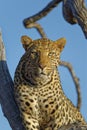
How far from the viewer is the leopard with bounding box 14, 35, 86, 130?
6871 mm

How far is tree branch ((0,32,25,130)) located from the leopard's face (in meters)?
0.27

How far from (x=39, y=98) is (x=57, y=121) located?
38cm

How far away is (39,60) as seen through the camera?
22.3 ft

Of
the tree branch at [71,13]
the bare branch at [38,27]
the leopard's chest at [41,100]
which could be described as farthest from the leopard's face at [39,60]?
the bare branch at [38,27]

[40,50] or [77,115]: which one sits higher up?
[40,50]

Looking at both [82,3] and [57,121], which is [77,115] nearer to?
[57,121]

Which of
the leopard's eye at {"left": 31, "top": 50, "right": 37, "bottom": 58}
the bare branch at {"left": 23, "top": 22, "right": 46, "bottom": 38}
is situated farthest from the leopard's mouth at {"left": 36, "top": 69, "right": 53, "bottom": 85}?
the bare branch at {"left": 23, "top": 22, "right": 46, "bottom": 38}

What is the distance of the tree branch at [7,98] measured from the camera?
21.7 feet

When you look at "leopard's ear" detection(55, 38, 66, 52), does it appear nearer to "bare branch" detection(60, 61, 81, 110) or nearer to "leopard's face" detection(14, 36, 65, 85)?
"leopard's face" detection(14, 36, 65, 85)

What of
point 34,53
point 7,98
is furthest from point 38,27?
point 7,98

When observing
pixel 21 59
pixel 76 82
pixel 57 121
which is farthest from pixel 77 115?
pixel 76 82

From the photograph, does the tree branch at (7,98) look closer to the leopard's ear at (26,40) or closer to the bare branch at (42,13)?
the leopard's ear at (26,40)

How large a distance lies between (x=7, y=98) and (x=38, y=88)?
1.75 feet

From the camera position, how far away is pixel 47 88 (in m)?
7.08
